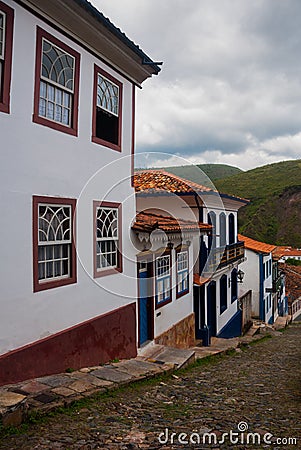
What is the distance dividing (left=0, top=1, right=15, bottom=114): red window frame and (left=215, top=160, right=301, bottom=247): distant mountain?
75.2 meters

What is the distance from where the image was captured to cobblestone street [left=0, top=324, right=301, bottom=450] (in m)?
4.16

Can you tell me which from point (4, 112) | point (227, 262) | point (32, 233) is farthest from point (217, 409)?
point (227, 262)

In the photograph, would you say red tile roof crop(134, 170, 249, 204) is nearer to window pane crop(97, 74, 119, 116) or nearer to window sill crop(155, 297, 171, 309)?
window sill crop(155, 297, 171, 309)

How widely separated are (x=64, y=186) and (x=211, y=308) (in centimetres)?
1096

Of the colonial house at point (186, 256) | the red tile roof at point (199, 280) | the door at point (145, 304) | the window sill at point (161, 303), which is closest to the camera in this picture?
the door at point (145, 304)

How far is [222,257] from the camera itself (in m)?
16.0

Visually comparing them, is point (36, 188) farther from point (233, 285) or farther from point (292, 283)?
point (292, 283)

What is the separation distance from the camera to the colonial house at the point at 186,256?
33.6 ft

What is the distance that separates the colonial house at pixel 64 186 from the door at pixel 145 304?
71cm

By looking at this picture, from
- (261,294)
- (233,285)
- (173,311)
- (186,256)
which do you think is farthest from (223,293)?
(261,294)

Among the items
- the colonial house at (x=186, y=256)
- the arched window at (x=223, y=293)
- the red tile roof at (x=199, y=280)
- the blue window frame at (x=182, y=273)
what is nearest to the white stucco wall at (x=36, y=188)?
the colonial house at (x=186, y=256)

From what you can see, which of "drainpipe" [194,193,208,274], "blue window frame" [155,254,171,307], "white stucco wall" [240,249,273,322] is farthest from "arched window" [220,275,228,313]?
"white stucco wall" [240,249,273,322]

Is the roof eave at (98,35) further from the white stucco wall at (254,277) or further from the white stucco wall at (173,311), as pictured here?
the white stucco wall at (254,277)

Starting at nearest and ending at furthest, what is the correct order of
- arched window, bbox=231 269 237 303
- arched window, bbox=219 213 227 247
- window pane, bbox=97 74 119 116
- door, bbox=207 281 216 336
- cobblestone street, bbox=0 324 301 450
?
cobblestone street, bbox=0 324 301 450 → window pane, bbox=97 74 119 116 → door, bbox=207 281 216 336 → arched window, bbox=219 213 227 247 → arched window, bbox=231 269 237 303
